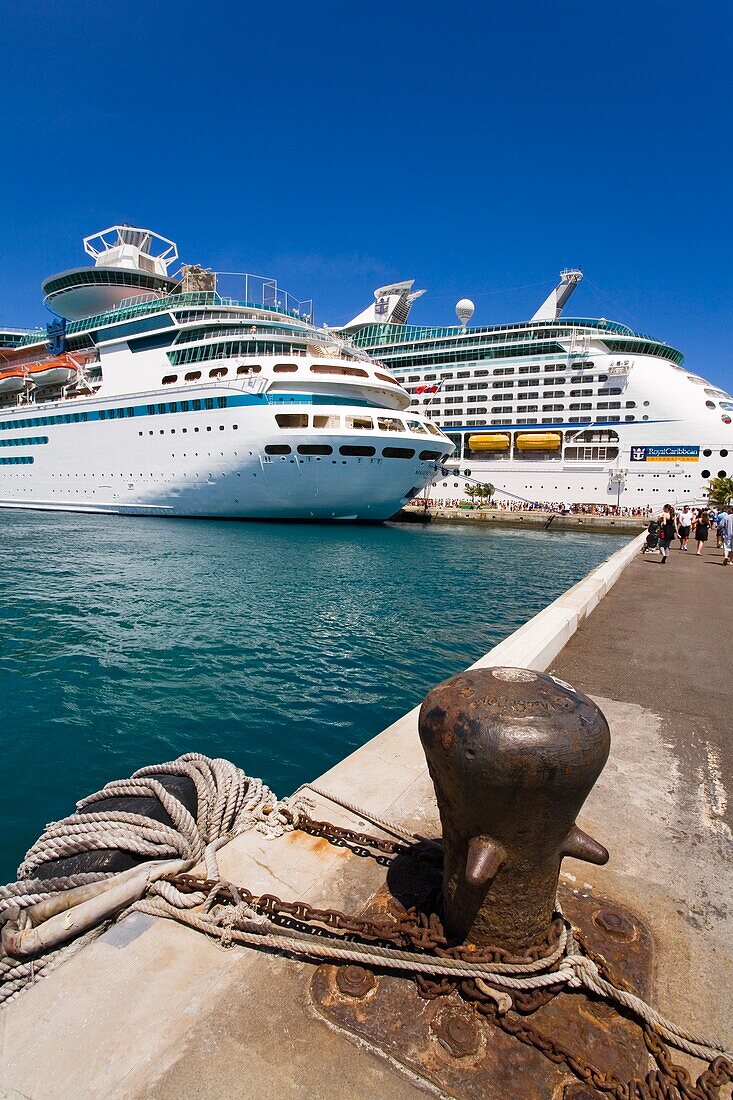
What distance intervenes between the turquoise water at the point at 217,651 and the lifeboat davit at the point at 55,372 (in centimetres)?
2690

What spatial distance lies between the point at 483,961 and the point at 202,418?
1407 inches

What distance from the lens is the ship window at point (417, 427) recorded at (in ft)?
115

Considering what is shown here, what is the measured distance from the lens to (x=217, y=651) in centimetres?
1068

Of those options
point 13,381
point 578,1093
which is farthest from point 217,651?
point 13,381

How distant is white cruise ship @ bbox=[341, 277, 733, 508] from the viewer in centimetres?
5119

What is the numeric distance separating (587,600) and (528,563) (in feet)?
57.7

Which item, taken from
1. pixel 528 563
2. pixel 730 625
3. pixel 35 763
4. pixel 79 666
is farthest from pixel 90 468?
pixel 730 625

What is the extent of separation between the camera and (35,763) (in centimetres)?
642

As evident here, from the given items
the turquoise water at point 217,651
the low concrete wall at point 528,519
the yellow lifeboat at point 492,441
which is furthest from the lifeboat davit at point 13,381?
the yellow lifeboat at point 492,441

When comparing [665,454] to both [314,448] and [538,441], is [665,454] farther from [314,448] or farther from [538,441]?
[314,448]

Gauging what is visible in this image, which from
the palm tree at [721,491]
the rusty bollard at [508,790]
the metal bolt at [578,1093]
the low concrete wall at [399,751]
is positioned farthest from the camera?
the palm tree at [721,491]

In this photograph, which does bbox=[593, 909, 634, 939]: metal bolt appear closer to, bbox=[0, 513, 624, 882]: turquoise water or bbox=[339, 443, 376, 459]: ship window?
bbox=[0, 513, 624, 882]: turquoise water

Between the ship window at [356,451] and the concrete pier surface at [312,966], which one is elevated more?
the ship window at [356,451]

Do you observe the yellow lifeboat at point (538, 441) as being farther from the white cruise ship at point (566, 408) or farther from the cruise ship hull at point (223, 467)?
the cruise ship hull at point (223, 467)
